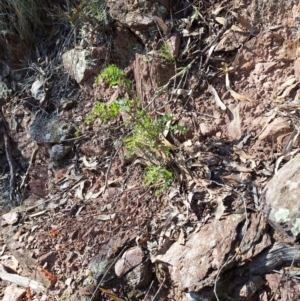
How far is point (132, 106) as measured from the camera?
240 cm

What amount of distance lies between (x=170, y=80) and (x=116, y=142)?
495mm

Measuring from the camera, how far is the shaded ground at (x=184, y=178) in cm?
201

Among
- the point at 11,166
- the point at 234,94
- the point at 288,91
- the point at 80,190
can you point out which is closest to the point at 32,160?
the point at 11,166

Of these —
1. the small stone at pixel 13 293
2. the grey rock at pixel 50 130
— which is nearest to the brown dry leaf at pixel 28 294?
the small stone at pixel 13 293

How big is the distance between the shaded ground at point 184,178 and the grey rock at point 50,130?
63 mm

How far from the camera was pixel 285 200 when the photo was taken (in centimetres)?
191

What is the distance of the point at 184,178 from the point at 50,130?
114 cm

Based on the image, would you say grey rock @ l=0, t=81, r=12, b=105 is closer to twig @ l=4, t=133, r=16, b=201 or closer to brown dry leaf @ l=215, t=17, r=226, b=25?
twig @ l=4, t=133, r=16, b=201

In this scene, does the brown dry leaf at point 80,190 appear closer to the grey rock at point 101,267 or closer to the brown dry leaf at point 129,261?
the grey rock at point 101,267

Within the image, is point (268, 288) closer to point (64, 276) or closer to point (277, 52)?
point (64, 276)

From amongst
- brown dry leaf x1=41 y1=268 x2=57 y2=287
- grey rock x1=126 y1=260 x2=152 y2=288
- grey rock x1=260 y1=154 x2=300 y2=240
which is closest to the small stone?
brown dry leaf x1=41 y1=268 x2=57 y2=287

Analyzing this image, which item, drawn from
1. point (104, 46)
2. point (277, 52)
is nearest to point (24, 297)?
point (104, 46)

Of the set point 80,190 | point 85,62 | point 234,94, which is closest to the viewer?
point 234,94

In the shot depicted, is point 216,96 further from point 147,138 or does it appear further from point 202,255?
point 202,255
